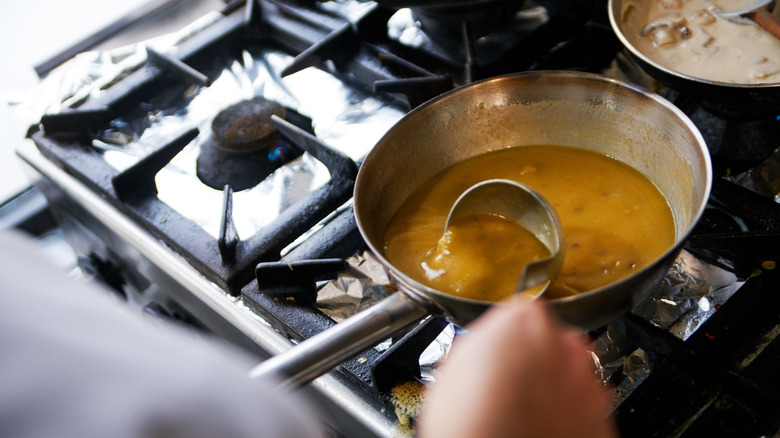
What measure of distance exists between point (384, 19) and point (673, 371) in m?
0.78

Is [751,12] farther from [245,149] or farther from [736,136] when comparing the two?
[245,149]

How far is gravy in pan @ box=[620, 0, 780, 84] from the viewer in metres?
0.95

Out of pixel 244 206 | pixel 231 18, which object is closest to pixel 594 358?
pixel 244 206

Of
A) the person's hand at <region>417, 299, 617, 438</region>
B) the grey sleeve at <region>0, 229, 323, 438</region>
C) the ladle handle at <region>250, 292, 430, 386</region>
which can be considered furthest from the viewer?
the ladle handle at <region>250, 292, 430, 386</region>

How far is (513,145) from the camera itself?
2.93ft

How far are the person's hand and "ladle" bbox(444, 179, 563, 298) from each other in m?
0.22

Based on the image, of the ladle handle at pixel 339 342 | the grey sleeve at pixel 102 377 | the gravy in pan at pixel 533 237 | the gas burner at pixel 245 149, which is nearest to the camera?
the grey sleeve at pixel 102 377

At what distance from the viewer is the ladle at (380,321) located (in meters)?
0.58

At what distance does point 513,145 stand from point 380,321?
38cm

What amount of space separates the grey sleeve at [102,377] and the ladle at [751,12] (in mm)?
916

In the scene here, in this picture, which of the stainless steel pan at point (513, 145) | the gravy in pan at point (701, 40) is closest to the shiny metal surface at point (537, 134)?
the stainless steel pan at point (513, 145)

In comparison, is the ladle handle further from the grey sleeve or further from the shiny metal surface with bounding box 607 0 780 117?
the shiny metal surface with bounding box 607 0 780 117

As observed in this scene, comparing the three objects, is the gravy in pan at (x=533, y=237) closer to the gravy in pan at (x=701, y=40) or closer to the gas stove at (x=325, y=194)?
the gas stove at (x=325, y=194)

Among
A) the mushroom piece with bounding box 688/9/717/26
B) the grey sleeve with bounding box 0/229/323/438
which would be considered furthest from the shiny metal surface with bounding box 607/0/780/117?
the grey sleeve with bounding box 0/229/323/438
